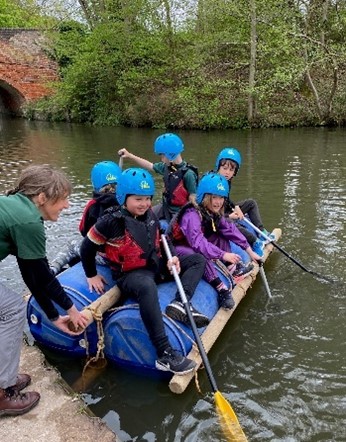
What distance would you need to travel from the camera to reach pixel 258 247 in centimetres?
607

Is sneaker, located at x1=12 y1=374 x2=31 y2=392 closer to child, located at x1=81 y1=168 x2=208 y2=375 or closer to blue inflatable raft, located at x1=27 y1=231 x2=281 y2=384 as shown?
blue inflatable raft, located at x1=27 y1=231 x2=281 y2=384

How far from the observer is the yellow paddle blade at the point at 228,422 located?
3400mm

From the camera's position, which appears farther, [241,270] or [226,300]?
[241,270]

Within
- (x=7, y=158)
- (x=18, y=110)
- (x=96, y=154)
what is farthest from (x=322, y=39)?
(x=18, y=110)

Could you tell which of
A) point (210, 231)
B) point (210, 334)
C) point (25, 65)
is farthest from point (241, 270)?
point (25, 65)

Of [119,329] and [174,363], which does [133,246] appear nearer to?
[119,329]

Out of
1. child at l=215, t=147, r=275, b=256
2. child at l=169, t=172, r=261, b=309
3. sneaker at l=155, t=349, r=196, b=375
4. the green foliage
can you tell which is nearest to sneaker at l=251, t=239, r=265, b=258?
child at l=215, t=147, r=275, b=256

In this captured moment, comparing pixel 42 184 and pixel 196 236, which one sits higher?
pixel 42 184

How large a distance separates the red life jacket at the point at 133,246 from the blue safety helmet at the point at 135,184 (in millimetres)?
206

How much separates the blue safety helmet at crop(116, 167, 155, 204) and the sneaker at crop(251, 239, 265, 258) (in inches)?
93.1

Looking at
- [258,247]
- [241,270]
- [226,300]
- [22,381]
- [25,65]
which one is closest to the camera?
→ [22,381]

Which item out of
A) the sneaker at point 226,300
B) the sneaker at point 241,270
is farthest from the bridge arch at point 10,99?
the sneaker at point 226,300

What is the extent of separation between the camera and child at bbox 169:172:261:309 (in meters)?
4.78

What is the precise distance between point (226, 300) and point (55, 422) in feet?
6.62
